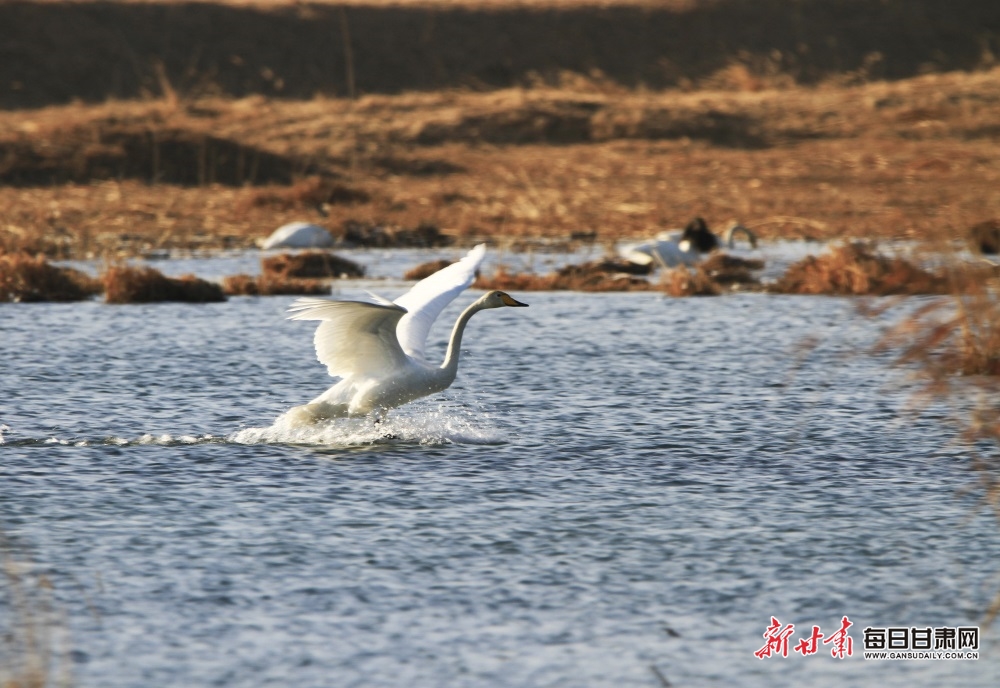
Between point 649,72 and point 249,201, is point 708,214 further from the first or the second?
point 649,72

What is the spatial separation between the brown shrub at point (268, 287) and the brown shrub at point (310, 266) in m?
1.01

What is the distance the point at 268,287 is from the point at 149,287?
1500 millimetres

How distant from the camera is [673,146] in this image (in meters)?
33.0

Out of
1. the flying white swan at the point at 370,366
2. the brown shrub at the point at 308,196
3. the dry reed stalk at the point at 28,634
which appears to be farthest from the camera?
the brown shrub at the point at 308,196

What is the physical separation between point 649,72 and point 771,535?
46.0 metres

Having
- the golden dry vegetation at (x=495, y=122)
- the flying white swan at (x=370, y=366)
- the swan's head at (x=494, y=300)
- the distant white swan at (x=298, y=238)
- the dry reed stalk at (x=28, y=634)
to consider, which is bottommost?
the dry reed stalk at (x=28, y=634)

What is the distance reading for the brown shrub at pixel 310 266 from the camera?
1883 centimetres

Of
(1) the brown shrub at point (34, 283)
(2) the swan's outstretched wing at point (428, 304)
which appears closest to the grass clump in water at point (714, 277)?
(1) the brown shrub at point (34, 283)

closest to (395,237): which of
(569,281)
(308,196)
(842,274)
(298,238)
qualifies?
(298,238)

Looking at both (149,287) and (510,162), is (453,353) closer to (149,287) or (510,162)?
(149,287)

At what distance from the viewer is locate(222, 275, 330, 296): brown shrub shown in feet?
57.0

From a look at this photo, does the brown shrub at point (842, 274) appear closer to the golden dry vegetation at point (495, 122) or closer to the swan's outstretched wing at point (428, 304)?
the golden dry vegetation at point (495, 122)

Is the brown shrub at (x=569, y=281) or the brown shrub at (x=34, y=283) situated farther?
the brown shrub at (x=569, y=281)

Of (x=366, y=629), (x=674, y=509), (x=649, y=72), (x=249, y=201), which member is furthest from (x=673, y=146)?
(x=366, y=629)
